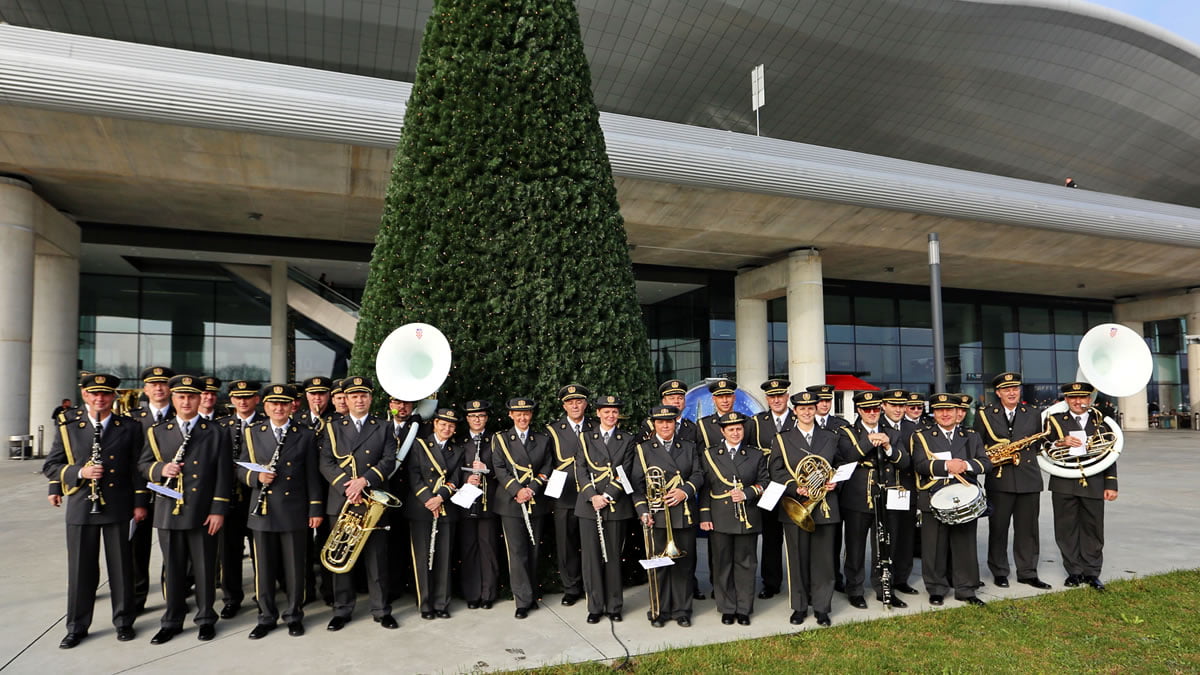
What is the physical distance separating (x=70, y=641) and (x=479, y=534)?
3042mm

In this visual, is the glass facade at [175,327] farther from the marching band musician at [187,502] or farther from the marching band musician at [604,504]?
the marching band musician at [604,504]

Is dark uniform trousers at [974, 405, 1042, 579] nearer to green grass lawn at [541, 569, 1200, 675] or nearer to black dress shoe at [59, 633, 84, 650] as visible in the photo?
green grass lawn at [541, 569, 1200, 675]

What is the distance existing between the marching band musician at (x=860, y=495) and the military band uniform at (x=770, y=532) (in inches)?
22.8

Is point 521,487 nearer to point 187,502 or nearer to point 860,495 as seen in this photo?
point 187,502

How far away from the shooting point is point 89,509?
530 centimetres

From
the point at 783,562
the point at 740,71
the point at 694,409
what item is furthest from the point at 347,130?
the point at 740,71

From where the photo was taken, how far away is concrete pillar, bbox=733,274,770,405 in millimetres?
26016

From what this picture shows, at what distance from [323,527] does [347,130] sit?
12.2 metres

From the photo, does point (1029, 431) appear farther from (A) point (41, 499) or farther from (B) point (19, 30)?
(B) point (19, 30)

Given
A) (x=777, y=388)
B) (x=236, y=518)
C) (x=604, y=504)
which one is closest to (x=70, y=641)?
(x=236, y=518)

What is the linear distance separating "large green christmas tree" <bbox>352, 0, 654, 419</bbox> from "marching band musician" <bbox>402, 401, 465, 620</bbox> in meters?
0.56

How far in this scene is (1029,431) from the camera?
7.16m

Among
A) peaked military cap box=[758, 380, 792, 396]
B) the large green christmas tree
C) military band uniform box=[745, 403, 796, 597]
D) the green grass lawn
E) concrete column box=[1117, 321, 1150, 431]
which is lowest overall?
concrete column box=[1117, 321, 1150, 431]

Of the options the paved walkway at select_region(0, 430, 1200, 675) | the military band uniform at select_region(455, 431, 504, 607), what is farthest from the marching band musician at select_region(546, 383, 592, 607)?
the military band uniform at select_region(455, 431, 504, 607)
